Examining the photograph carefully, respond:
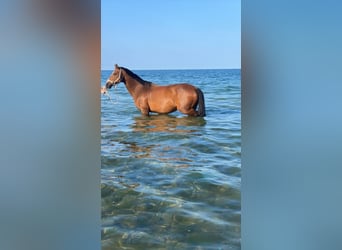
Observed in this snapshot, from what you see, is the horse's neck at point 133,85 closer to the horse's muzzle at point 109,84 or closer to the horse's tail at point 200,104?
the horse's muzzle at point 109,84

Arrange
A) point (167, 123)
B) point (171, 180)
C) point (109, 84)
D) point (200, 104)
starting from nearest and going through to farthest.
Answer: point (171, 180), point (167, 123), point (200, 104), point (109, 84)

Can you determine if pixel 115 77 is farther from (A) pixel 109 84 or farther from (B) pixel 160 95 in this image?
(B) pixel 160 95

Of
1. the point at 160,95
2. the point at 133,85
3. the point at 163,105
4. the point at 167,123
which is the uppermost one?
the point at 133,85

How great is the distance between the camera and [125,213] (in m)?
1.65

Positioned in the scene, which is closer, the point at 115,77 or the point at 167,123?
the point at 167,123

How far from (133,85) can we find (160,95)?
39 centimetres

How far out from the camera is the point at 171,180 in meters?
2.30

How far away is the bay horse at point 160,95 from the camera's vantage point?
406 cm

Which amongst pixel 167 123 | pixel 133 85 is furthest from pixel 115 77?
pixel 167 123
